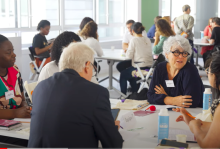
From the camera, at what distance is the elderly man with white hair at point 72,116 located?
167cm

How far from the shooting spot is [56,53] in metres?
2.91

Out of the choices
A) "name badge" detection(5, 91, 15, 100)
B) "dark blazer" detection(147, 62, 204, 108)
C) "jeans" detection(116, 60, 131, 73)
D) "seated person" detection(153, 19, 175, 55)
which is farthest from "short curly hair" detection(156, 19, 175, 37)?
"name badge" detection(5, 91, 15, 100)

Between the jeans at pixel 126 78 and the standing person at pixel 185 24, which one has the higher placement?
the standing person at pixel 185 24

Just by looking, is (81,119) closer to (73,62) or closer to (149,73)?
(73,62)

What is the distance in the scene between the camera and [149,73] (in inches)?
220

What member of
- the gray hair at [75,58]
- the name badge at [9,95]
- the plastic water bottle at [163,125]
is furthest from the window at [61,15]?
the plastic water bottle at [163,125]

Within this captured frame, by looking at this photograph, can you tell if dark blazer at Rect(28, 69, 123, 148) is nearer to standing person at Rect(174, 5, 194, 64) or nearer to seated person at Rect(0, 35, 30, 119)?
seated person at Rect(0, 35, 30, 119)

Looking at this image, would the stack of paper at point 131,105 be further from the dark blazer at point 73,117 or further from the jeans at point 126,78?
the jeans at point 126,78

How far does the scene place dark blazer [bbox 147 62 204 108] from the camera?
114 inches

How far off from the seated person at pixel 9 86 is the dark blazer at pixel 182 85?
3.96 ft

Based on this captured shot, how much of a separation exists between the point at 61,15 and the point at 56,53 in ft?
17.2

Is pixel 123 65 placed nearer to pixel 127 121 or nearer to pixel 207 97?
pixel 207 97

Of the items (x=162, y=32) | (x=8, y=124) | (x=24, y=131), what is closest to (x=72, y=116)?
(x=24, y=131)

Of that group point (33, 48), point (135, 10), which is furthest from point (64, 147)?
point (135, 10)
